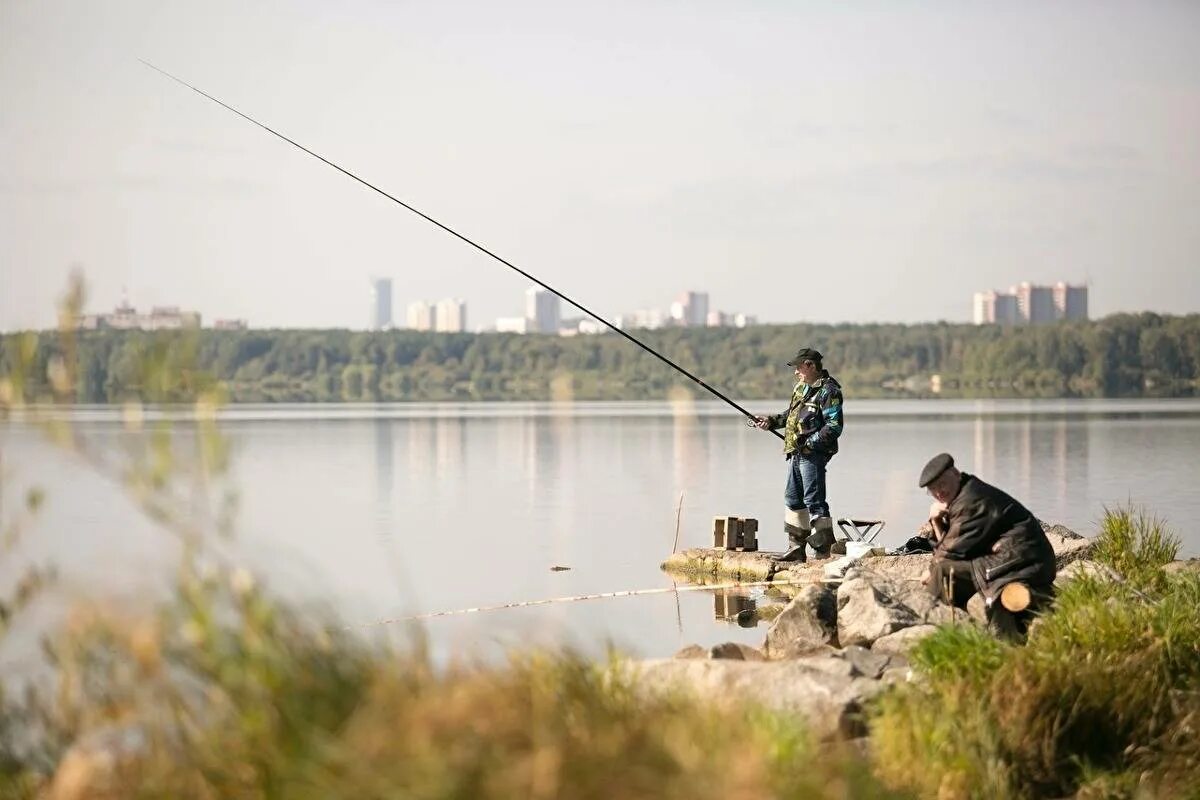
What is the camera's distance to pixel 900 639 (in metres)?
9.68

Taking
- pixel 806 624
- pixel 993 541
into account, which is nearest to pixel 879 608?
pixel 806 624

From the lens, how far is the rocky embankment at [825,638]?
23.1ft

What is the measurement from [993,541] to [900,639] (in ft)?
3.56

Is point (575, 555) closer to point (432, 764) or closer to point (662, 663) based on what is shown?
point (662, 663)

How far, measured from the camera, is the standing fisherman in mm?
14656

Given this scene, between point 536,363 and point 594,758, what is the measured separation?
124 meters

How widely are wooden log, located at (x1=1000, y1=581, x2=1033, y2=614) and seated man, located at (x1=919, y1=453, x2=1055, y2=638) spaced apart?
1.6 inches

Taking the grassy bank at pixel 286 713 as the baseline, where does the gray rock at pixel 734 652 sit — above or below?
below

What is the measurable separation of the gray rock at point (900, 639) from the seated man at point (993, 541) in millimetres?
486

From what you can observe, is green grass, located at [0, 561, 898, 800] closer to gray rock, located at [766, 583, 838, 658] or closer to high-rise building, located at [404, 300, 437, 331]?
gray rock, located at [766, 583, 838, 658]

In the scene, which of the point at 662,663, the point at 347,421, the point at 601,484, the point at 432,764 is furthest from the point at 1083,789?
the point at 347,421

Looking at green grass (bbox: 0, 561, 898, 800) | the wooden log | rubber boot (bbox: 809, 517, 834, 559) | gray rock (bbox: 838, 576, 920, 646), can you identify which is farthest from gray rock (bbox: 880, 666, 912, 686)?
rubber boot (bbox: 809, 517, 834, 559)

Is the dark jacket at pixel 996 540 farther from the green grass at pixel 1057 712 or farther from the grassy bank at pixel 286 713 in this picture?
the grassy bank at pixel 286 713

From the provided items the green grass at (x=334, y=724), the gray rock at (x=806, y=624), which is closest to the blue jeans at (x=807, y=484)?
the gray rock at (x=806, y=624)
